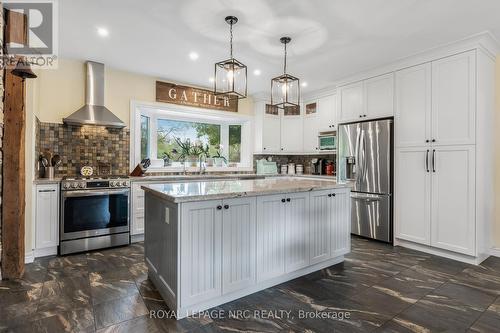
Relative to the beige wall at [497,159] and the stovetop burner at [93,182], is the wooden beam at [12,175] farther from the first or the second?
the beige wall at [497,159]

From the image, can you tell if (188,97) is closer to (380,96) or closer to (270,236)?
(380,96)

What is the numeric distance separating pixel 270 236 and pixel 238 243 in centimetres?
35

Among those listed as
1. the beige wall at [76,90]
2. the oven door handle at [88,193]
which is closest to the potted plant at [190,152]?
the beige wall at [76,90]

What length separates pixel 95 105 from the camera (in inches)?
160

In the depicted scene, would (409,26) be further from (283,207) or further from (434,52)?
(283,207)

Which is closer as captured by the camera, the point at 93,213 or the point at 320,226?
the point at 320,226

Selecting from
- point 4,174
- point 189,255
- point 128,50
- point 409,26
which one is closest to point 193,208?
point 189,255

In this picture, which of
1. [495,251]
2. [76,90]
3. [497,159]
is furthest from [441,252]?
[76,90]

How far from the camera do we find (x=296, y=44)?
11.0 feet

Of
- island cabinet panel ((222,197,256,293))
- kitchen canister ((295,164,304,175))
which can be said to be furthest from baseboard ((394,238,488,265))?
island cabinet panel ((222,197,256,293))

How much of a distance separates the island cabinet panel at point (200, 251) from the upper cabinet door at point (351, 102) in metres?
3.15

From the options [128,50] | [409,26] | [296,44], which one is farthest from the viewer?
[128,50]

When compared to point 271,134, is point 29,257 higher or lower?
lower

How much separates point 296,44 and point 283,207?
2.03m
